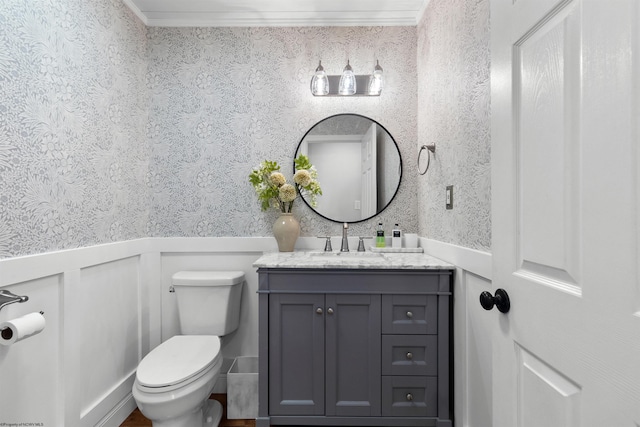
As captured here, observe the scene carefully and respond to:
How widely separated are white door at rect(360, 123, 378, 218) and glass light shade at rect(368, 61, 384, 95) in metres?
0.21

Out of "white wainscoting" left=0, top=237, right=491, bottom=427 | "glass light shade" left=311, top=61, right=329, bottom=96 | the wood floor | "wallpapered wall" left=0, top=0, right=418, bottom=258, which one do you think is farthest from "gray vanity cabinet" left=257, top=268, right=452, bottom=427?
"glass light shade" left=311, top=61, right=329, bottom=96

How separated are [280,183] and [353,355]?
42.5 inches

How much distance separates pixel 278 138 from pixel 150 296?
4.40 ft

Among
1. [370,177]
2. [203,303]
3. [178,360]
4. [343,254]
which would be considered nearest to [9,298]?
[178,360]

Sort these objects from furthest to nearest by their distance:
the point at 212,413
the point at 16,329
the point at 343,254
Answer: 1. the point at 343,254
2. the point at 212,413
3. the point at 16,329

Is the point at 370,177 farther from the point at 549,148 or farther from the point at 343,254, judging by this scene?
the point at 549,148

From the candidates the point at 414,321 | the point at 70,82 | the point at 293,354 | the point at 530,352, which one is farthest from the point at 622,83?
the point at 70,82

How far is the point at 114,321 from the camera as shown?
180cm

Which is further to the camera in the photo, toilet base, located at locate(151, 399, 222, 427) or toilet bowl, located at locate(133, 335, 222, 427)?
toilet base, located at locate(151, 399, 222, 427)

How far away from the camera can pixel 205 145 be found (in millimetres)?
2174

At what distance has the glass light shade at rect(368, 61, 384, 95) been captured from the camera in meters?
2.09

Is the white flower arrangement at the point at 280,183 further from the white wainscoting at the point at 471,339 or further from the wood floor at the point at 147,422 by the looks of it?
the wood floor at the point at 147,422

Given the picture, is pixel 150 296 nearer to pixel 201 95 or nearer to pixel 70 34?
pixel 201 95

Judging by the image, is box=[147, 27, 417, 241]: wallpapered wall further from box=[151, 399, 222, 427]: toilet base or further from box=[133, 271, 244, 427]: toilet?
box=[151, 399, 222, 427]: toilet base
